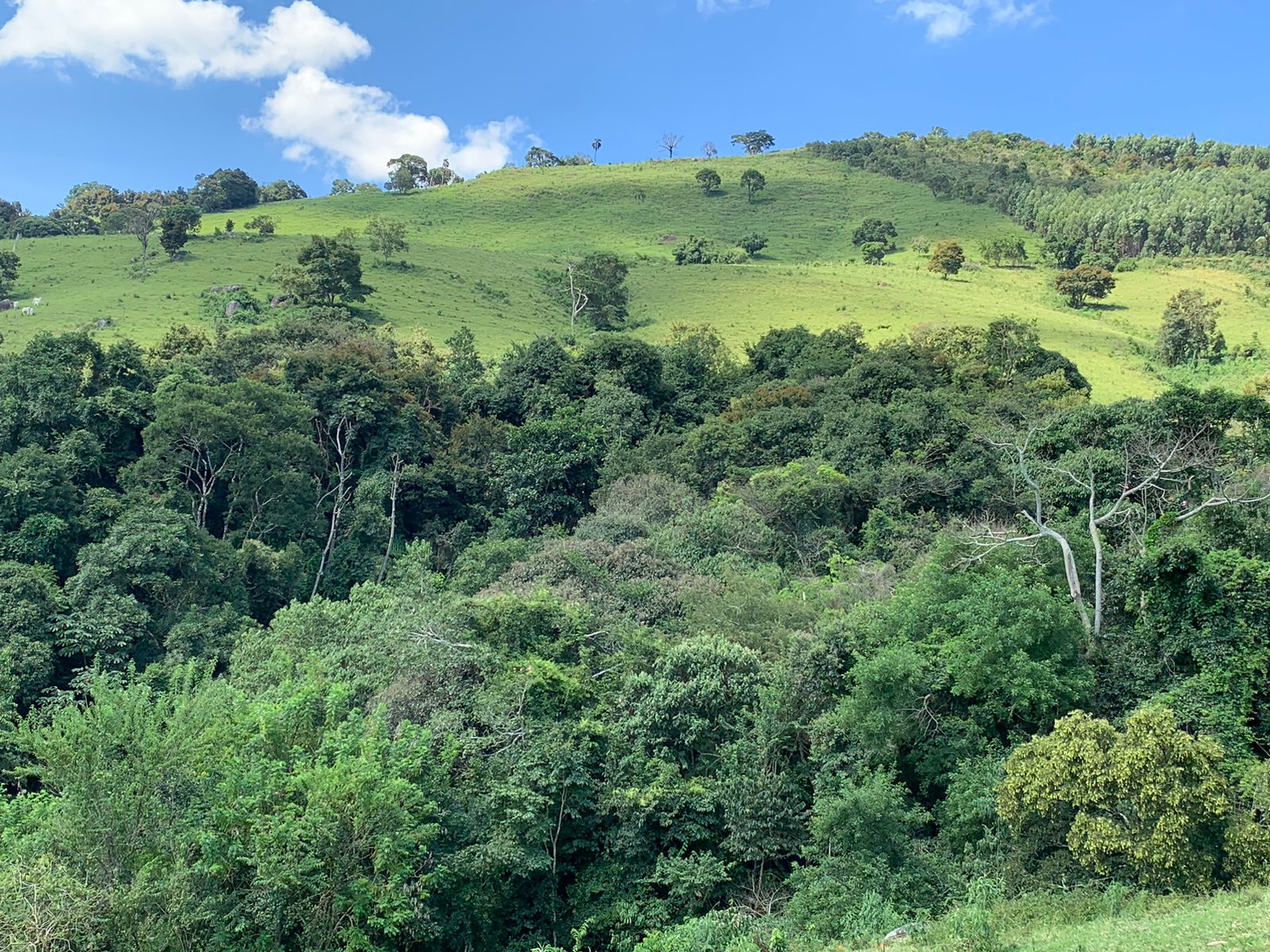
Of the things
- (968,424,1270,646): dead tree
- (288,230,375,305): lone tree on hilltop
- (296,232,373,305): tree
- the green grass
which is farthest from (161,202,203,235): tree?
the green grass

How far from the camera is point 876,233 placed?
82250 millimetres

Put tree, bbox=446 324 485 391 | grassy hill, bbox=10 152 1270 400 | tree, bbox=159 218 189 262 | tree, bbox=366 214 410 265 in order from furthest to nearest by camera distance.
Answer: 1. tree, bbox=366 214 410 265
2. tree, bbox=159 218 189 262
3. grassy hill, bbox=10 152 1270 400
4. tree, bbox=446 324 485 391

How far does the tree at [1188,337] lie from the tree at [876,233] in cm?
3159

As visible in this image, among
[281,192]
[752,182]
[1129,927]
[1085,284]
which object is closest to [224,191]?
[281,192]

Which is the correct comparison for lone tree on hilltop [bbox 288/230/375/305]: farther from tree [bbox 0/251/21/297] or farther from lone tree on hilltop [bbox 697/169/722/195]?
lone tree on hilltop [bbox 697/169/722/195]

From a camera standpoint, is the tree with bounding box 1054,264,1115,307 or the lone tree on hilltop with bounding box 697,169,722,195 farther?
the lone tree on hilltop with bounding box 697,169,722,195

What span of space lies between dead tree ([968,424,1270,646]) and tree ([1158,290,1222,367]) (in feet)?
96.0

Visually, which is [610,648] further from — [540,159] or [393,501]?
[540,159]

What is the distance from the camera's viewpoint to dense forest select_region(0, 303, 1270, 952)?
Result: 12633mm

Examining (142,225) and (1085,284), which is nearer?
(1085,284)

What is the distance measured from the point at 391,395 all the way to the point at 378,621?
1789 centimetres

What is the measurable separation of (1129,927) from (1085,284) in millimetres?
63286

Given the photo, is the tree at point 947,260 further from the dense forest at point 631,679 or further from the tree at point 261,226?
the tree at point 261,226

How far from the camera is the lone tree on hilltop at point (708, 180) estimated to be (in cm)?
9919
